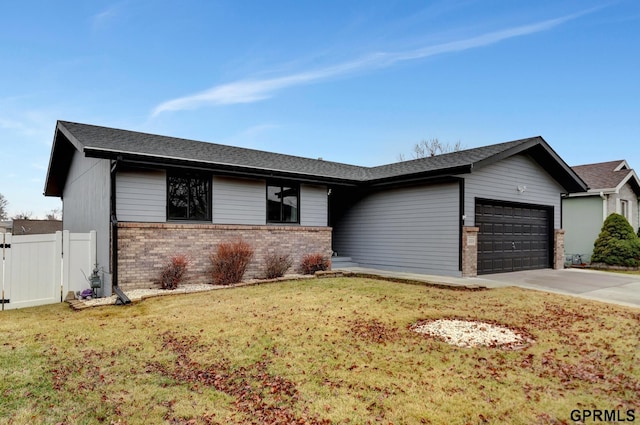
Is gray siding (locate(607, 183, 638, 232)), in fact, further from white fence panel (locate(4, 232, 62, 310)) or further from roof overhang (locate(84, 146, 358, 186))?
white fence panel (locate(4, 232, 62, 310))

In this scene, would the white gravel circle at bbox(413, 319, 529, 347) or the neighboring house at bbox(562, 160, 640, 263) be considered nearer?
the white gravel circle at bbox(413, 319, 529, 347)

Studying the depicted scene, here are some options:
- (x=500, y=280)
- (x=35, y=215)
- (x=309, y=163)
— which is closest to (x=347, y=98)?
(x=309, y=163)

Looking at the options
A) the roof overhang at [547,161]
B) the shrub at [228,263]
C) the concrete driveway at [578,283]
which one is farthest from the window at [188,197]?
the concrete driveway at [578,283]

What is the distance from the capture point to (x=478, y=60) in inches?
651

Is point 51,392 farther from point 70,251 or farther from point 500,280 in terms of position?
point 500,280

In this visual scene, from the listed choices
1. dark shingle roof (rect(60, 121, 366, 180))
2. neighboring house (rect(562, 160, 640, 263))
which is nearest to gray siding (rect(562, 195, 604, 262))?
neighboring house (rect(562, 160, 640, 263))

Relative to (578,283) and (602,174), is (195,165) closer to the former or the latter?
(578,283)

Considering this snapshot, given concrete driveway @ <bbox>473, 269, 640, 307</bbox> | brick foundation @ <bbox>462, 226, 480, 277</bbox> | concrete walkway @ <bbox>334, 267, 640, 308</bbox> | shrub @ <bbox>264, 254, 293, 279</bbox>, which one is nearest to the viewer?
concrete driveway @ <bbox>473, 269, 640, 307</bbox>

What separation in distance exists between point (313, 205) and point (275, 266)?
9.51 feet

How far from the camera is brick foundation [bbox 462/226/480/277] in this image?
1172 cm

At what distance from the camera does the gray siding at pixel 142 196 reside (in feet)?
32.2

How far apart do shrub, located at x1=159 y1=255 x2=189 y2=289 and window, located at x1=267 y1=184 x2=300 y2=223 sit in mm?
3287

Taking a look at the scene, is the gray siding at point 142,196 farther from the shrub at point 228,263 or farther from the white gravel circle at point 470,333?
the white gravel circle at point 470,333

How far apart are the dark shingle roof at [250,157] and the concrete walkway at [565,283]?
3.33 m
